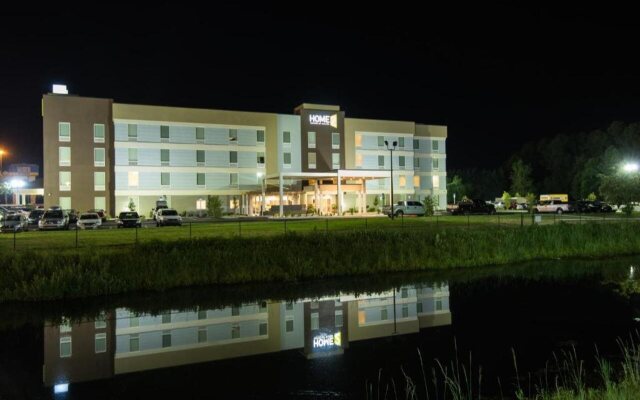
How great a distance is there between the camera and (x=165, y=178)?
227 ft

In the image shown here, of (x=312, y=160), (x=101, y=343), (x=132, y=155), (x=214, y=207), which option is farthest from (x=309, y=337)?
(x=312, y=160)

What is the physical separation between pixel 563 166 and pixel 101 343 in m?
117

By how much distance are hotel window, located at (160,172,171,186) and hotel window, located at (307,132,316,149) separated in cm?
1846

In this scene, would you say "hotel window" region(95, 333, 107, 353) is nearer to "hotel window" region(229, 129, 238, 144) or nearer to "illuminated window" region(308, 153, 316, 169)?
"hotel window" region(229, 129, 238, 144)

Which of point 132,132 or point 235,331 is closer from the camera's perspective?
point 235,331

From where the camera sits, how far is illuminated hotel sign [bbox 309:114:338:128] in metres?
74.9

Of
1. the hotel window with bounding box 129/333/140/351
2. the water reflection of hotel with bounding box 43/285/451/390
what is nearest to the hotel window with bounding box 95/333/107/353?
the water reflection of hotel with bounding box 43/285/451/390

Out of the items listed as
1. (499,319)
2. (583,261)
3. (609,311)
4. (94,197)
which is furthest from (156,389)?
(94,197)

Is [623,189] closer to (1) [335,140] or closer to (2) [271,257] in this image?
(2) [271,257]

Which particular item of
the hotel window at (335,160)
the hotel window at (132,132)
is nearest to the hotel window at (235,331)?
the hotel window at (132,132)

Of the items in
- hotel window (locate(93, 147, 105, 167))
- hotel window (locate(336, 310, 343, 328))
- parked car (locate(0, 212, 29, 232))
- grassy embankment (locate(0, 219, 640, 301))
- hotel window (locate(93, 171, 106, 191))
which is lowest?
hotel window (locate(336, 310, 343, 328))

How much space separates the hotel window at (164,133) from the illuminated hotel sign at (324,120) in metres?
18.5

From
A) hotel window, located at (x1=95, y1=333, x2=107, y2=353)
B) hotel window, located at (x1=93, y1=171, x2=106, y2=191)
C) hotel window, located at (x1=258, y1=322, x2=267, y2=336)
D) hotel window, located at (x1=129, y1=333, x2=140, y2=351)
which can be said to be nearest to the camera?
hotel window, located at (x1=95, y1=333, x2=107, y2=353)

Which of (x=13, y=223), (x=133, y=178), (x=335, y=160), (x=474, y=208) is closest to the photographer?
(x=13, y=223)
